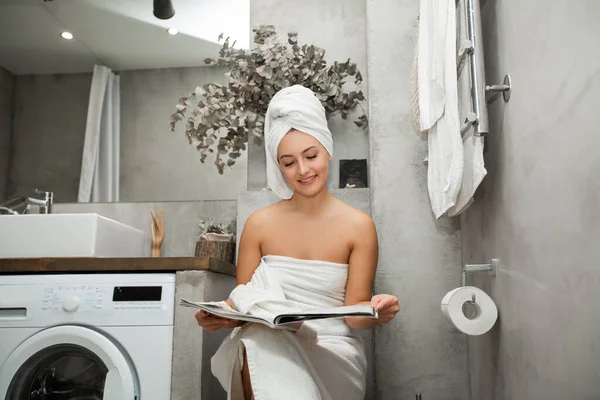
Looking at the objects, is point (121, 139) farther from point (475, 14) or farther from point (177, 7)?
point (475, 14)

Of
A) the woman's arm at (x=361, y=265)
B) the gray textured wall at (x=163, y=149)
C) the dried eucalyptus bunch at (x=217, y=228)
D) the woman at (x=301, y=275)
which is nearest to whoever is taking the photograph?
the woman at (x=301, y=275)

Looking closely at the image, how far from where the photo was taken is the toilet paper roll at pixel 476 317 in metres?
1.46

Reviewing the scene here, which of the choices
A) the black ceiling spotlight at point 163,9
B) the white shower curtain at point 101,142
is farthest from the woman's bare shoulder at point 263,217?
the black ceiling spotlight at point 163,9

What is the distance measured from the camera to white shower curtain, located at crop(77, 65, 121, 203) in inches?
109

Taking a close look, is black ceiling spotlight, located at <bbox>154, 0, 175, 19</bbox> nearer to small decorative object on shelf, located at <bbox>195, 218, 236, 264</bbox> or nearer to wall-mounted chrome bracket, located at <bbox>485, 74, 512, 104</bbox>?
small decorative object on shelf, located at <bbox>195, 218, 236, 264</bbox>

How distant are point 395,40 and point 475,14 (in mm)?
666

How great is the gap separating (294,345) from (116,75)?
203cm

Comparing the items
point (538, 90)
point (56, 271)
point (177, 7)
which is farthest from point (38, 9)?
point (538, 90)

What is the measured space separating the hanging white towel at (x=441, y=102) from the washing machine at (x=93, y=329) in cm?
103

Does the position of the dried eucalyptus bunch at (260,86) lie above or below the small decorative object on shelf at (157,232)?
above

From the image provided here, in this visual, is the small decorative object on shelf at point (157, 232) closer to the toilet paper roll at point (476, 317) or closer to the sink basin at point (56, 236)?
the sink basin at point (56, 236)

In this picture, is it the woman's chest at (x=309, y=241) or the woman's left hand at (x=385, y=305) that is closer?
the woman's left hand at (x=385, y=305)

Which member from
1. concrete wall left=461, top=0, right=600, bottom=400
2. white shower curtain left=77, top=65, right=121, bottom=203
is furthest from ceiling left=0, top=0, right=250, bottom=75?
concrete wall left=461, top=0, right=600, bottom=400

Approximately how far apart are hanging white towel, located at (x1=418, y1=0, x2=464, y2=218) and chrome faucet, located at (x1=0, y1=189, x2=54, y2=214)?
6.47ft
